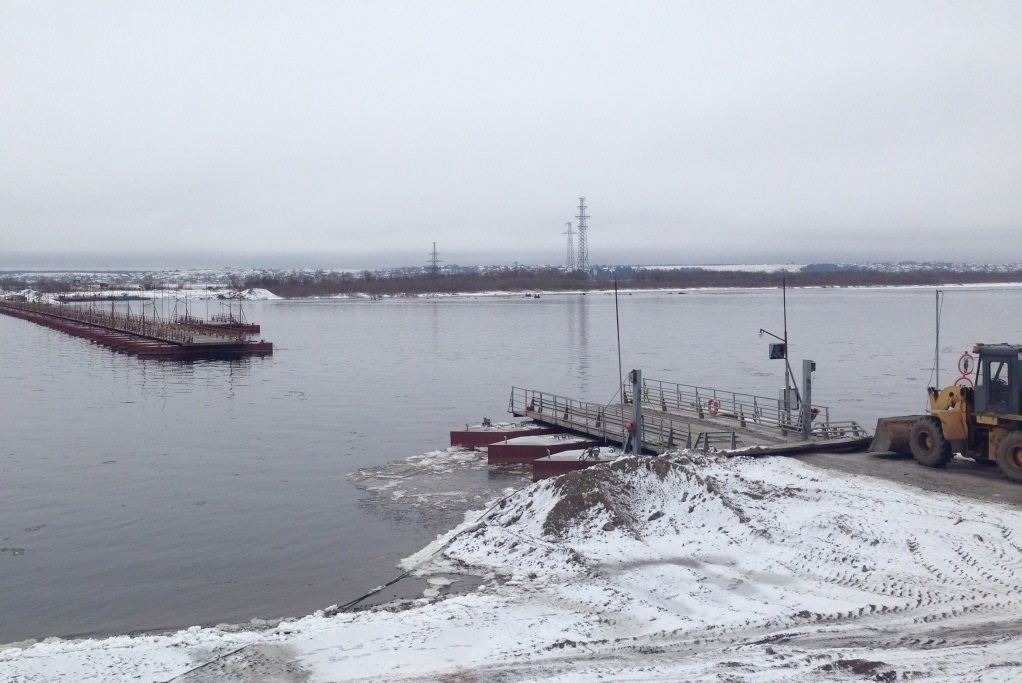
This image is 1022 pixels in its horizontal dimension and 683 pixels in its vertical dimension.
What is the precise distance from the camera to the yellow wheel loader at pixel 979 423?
16062 mm

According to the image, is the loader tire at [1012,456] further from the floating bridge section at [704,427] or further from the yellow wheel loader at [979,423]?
the floating bridge section at [704,427]

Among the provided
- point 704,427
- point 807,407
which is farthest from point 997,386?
point 704,427

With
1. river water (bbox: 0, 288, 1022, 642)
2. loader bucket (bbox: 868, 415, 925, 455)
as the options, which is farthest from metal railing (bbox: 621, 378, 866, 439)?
river water (bbox: 0, 288, 1022, 642)

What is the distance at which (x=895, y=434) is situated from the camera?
18.8m

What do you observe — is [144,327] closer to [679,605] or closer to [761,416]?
[761,416]

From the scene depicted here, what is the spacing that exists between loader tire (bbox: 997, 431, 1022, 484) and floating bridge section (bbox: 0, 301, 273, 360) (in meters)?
62.1

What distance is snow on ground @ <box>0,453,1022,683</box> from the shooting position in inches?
391

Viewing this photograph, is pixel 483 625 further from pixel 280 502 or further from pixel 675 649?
pixel 280 502

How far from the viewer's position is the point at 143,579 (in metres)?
16.4

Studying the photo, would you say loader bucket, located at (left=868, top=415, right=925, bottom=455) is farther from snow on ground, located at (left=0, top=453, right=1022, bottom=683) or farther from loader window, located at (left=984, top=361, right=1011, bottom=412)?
snow on ground, located at (left=0, top=453, right=1022, bottom=683)

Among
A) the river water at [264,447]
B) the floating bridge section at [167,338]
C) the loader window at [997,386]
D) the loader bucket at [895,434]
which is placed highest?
the loader window at [997,386]

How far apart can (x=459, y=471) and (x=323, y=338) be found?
66.2 meters

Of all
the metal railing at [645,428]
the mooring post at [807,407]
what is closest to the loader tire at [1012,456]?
the mooring post at [807,407]

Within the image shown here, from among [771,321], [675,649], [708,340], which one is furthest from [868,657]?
[771,321]
